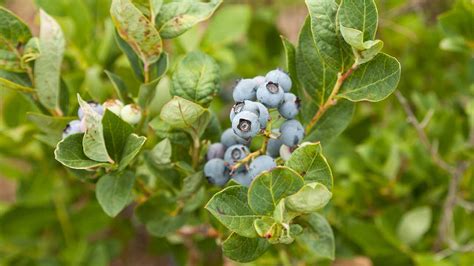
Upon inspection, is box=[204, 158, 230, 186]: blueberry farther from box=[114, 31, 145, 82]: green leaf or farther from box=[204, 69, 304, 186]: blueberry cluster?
box=[114, 31, 145, 82]: green leaf

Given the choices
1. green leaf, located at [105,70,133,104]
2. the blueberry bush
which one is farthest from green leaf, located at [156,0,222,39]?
green leaf, located at [105,70,133,104]

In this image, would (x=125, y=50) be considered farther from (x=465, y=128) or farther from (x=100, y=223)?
(x=465, y=128)

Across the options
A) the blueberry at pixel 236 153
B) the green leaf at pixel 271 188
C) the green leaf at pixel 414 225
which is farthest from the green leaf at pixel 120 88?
the green leaf at pixel 414 225

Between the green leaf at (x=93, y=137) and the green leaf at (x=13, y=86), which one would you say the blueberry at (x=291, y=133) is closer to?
the green leaf at (x=93, y=137)

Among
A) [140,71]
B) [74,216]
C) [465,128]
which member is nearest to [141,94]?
[140,71]

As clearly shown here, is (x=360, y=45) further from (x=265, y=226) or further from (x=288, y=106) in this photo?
(x=265, y=226)
